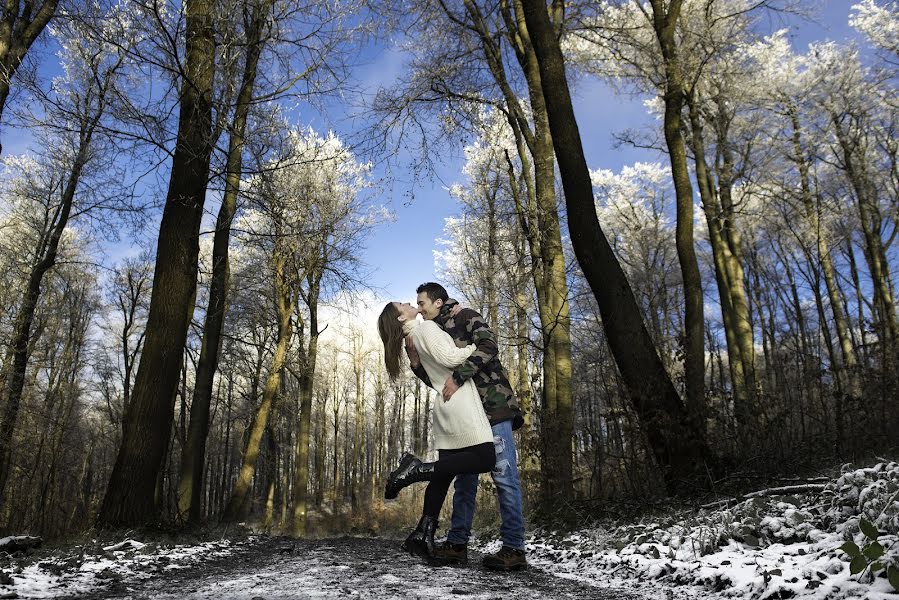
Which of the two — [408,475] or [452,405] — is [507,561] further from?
[452,405]

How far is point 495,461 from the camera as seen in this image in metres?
4.16

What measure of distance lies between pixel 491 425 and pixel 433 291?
3.74 ft

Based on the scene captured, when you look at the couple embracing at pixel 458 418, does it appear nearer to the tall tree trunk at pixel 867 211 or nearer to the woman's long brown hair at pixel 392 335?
the woman's long brown hair at pixel 392 335

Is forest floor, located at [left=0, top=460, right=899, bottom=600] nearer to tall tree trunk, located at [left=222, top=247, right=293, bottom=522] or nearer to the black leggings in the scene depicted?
the black leggings

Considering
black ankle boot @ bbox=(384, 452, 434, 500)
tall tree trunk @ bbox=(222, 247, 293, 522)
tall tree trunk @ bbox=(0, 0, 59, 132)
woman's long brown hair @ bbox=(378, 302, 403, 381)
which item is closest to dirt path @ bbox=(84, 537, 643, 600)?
black ankle boot @ bbox=(384, 452, 434, 500)

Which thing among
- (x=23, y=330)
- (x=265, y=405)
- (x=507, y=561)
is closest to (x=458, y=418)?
(x=507, y=561)

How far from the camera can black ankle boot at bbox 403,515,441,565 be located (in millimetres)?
4434

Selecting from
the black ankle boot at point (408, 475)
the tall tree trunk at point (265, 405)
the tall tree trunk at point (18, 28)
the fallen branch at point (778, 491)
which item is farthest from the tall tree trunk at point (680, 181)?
the tall tree trunk at point (18, 28)

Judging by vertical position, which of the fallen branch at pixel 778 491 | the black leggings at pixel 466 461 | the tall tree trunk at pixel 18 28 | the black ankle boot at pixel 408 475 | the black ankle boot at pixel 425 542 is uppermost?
the tall tree trunk at pixel 18 28

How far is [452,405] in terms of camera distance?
4156mm

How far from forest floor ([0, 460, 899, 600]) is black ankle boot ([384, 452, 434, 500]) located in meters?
0.57

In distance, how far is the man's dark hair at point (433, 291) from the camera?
15.2 feet

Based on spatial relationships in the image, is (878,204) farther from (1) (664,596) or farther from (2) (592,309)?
(1) (664,596)

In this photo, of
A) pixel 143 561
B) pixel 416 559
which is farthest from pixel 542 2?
pixel 143 561
